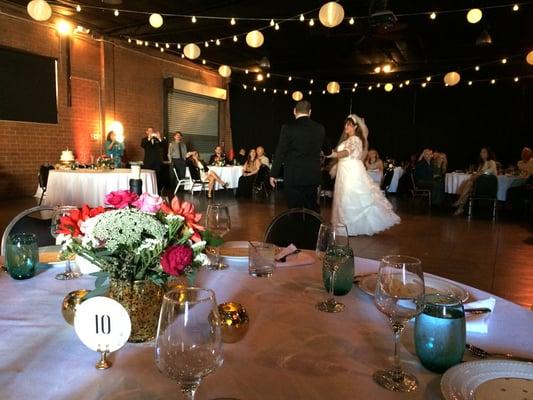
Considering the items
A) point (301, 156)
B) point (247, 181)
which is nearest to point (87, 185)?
point (301, 156)

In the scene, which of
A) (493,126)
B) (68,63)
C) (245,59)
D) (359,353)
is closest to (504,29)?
(493,126)

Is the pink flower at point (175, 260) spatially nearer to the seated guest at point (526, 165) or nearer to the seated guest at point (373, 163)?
the seated guest at point (526, 165)

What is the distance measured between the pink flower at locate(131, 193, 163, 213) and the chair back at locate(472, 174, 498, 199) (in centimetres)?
799

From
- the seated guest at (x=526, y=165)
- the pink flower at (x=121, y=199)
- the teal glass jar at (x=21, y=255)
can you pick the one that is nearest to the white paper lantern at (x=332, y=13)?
the teal glass jar at (x=21, y=255)

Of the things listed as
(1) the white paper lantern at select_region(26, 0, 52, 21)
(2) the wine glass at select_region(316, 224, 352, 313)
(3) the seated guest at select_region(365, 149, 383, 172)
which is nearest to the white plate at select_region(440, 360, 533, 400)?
(2) the wine glass at select_region(316, 224, 352, 313)

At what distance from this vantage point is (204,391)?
0.77m

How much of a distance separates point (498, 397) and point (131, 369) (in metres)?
0.65

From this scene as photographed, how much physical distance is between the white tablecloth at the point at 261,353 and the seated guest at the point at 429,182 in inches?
344

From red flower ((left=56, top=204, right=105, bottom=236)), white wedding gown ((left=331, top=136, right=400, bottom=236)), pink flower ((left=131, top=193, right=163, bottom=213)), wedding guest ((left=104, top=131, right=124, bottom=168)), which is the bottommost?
white wedding gown ((left=331, top=136, right=400, bottom=236))

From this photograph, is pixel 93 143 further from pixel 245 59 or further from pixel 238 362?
pixel 238 362

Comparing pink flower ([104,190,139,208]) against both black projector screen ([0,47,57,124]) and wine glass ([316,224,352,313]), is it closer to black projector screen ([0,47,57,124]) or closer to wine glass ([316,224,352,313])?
wine glass ([316,224,352,313])

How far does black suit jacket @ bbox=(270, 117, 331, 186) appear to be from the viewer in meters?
4.55

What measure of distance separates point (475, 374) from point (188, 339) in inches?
20.9

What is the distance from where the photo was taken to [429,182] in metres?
9.56
